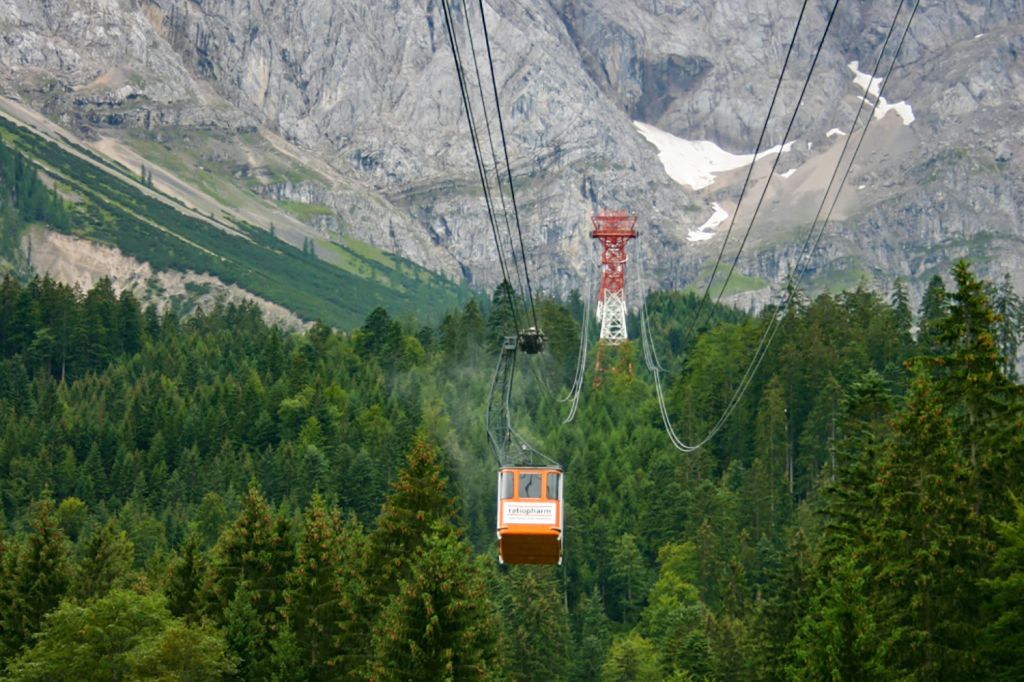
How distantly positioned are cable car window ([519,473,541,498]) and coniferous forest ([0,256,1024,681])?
33.7ft

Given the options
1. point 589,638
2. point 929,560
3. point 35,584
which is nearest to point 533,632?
point 589,638

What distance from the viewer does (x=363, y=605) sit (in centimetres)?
6519

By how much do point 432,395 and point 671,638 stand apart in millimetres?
58097

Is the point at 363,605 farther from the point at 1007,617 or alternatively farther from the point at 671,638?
the point at 1007,617

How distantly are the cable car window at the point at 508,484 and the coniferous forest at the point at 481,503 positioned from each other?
10.9 meters

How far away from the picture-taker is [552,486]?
46000mm

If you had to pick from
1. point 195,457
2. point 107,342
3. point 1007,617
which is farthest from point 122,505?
point 1007,617

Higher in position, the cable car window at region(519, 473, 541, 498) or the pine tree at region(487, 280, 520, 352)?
the pine tree at region(487, 280, 520, 352)

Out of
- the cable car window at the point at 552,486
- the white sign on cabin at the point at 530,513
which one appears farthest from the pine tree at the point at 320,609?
the cable car window at the point at 552,486

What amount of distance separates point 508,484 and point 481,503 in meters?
68.8

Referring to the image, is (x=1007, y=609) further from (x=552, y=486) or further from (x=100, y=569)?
(x=100, y=569)

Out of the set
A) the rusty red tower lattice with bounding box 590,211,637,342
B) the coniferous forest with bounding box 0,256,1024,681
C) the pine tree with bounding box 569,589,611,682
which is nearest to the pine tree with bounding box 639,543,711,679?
the coniferous forest with bounding box 0,256,1024,681

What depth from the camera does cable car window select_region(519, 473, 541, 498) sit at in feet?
151

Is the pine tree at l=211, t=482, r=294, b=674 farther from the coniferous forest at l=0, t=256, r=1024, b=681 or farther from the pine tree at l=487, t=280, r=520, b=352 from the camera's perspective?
the pine tree at l=487, t=280, r=520, b=352
